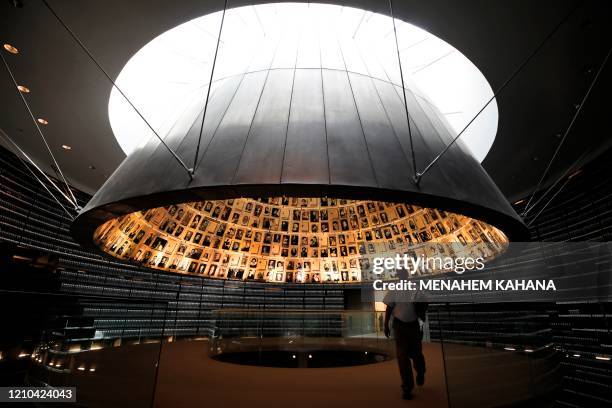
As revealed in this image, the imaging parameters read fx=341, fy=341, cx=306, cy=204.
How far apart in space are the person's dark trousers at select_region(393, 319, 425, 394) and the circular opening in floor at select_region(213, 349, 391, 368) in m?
3.59

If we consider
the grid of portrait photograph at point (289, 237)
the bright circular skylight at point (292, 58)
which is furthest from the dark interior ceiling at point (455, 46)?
the grid of portrait photograph at point (289, 237)

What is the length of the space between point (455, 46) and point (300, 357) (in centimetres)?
690

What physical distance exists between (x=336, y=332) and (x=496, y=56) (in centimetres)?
645

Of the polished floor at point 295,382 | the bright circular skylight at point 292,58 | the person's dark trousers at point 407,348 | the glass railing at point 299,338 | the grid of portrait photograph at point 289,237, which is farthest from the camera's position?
the glass railing at point 299,338

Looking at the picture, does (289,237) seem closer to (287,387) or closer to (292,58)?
(292,58)

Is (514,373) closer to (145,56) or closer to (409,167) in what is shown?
(409,167)

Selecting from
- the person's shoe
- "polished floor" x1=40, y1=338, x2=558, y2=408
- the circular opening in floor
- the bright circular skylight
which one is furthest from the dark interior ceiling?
the circular opening in floor

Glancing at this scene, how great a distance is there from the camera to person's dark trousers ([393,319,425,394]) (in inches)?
144

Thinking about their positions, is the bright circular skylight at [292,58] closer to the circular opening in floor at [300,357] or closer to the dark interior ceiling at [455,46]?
the dark interior ceiling at [455,46]

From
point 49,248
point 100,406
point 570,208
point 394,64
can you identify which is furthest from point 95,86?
point 570,208

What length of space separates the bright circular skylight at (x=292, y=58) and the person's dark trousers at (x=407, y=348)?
3.85 metres

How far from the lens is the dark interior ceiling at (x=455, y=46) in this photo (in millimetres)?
5355

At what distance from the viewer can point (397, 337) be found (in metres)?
3.80

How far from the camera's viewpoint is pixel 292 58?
5.64 m
